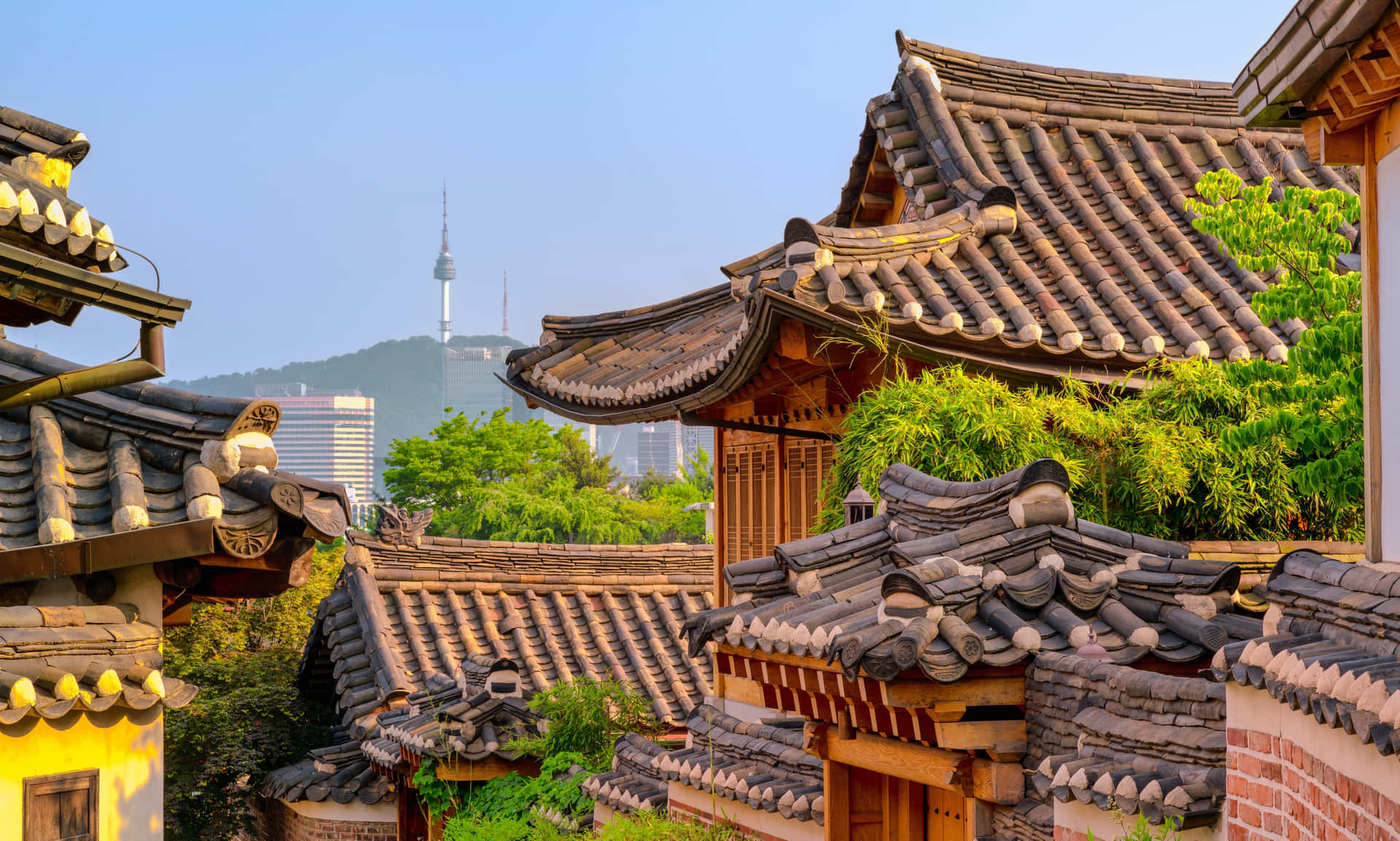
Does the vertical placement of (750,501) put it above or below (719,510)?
above

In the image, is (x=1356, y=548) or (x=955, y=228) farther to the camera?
(x=955, y=228)

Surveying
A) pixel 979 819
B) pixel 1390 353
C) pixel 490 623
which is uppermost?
pixel 1390 353

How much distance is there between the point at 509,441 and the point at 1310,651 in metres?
60.0

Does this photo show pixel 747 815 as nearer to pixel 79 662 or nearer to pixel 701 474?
pixel 79 662

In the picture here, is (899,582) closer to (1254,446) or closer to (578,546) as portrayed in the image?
(1254,446)

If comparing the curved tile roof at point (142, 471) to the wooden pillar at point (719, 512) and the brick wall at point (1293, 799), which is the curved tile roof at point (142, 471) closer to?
the brick wall at point (1293, 799)

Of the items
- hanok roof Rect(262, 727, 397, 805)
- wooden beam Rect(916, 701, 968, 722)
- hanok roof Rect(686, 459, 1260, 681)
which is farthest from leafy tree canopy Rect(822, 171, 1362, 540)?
hanok roof Rect(262, 727, 397, 805)

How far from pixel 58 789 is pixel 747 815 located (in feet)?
13.0

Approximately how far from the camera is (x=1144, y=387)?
8.91 m

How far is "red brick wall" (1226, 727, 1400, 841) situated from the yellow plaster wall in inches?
206

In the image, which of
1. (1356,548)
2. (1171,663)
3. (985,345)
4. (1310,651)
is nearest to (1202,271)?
(985,345)

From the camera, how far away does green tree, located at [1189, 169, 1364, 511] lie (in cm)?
696

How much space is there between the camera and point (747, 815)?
8570 mm

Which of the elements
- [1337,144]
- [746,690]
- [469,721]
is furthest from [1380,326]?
[469,721]
